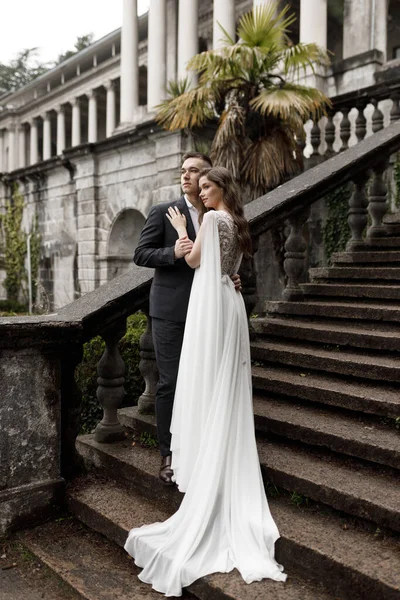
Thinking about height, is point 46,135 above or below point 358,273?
above

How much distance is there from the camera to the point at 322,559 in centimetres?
244

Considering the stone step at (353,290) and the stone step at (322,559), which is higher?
the stone step at (353,290)

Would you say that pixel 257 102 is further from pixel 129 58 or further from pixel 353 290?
pixel 129 58

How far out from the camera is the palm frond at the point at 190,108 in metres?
8.32

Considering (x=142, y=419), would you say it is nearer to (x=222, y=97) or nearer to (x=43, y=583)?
(x=43, y=583)

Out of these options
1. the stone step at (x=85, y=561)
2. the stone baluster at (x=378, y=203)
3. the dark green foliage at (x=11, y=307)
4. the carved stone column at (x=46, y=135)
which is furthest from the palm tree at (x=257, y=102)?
the carved stone column at (x=46, y=135)

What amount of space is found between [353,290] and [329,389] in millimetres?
1351

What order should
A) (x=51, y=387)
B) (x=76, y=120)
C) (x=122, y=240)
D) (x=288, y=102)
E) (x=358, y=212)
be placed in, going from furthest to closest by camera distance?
(x=76, y=120) → (x=122, y=240) → (x=288, y=102) → (x=358, y=212) → (x=51, y=387)

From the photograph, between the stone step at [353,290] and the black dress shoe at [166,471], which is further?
the stone step at [353,290]

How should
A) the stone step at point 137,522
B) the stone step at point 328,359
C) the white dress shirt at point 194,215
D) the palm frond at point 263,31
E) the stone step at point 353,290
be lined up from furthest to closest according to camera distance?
the palm frond at point 263,31 < the stone step at point 353,290 < the stone step at point 328,359 < the white dress shirt at point 194,215 < the stone step at point 137,522

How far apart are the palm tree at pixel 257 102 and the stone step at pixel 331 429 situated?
15.4 ft

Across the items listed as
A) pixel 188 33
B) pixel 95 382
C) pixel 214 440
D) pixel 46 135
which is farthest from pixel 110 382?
pixel 46 135

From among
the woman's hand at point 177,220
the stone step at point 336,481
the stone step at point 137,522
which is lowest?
the stone step at point 137,522

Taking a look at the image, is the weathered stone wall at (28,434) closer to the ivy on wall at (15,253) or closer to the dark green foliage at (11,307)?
the dark green foliage at (11,307)
